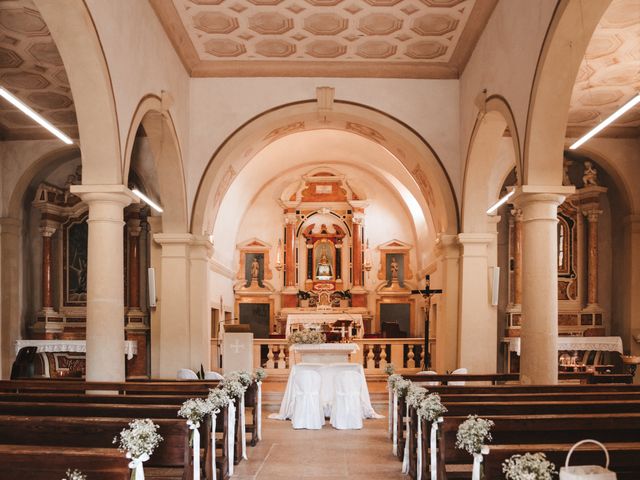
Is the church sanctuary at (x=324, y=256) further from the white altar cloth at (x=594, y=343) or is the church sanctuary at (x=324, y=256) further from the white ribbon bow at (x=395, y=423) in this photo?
the white altar cloth at (x=594, y=343)

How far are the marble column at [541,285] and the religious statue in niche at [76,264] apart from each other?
901 centimetres

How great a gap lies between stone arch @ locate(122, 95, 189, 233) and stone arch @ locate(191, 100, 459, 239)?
29 centimetres

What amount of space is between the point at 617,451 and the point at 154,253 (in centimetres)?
973

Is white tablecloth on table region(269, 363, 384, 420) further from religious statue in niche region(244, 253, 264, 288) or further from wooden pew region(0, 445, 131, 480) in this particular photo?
religious statue in niche region(244, 253, 264, 288)

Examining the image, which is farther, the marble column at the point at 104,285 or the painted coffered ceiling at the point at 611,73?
the painted coffered ceiling at the point at 611,73

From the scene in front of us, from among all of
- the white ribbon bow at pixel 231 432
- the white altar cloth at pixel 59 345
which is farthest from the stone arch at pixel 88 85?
the white altar cloth at pixel 59 345

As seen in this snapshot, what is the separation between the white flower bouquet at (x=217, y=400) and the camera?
17.2 ft

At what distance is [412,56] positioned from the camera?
10.7m

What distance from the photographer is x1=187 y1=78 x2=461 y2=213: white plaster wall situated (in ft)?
36.3

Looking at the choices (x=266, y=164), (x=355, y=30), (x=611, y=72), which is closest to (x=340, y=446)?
(x=355, y=30)

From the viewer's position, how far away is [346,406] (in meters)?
8.95

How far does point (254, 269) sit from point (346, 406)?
9603 mm

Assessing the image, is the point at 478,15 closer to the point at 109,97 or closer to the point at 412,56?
the point at 412,56

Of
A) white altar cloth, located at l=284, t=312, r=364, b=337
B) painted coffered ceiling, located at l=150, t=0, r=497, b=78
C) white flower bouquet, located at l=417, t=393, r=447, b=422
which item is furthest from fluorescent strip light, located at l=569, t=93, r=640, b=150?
white altar cloth, located at l=284, t=312, r=364, b=337
